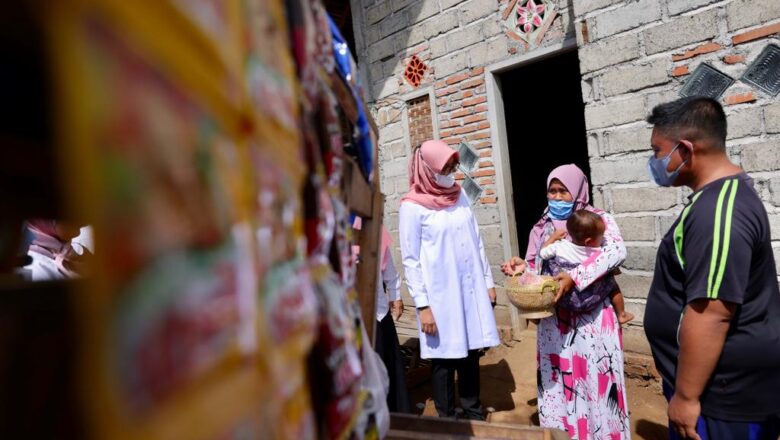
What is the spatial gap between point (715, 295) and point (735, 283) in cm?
8

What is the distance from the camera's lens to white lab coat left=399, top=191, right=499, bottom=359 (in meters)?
3.12

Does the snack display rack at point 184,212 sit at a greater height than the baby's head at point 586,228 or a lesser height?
greater

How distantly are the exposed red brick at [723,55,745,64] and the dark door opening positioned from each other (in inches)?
118

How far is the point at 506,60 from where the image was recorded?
14.3ft

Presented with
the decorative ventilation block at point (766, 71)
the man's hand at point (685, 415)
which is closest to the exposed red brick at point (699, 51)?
the decorative ventilation block at point (766, 71)

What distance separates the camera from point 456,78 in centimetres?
475

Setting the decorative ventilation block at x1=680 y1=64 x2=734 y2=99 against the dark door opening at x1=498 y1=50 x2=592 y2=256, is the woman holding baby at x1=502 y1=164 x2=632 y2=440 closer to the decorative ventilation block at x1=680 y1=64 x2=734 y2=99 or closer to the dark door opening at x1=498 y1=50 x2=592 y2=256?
the decorative ventilation block at x1=680 y1=64 x2=734 y2=99

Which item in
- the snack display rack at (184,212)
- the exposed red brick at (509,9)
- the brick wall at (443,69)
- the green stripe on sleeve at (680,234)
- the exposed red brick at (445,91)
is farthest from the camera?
the exposed red brick at (445,91)

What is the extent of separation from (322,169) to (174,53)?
0.42 m

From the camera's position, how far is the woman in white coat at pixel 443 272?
3.13 m

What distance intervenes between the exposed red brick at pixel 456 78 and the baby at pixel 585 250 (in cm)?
246

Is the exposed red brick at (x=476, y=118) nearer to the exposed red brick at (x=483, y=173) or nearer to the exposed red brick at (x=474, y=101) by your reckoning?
the exposed red brick at (x=474, y=101)

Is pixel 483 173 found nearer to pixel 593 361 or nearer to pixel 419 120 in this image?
pixel 419 120

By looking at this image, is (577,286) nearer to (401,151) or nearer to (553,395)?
(553,395)
